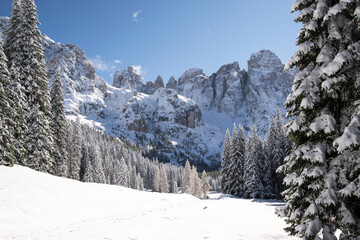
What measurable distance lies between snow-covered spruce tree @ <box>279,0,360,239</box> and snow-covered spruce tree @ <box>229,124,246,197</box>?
1529 inches

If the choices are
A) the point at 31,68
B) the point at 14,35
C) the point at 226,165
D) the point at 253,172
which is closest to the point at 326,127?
the point at 31,68

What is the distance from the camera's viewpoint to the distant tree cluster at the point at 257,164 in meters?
40.6

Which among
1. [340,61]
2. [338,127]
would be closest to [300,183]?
[338,127]

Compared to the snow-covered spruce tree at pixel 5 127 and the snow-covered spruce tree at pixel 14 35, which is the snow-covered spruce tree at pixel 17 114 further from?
the snow-covered spruce tree at pixel 14 35

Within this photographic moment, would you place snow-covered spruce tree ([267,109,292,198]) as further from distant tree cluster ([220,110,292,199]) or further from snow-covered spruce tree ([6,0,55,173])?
snow-covered spruce tree ([6,0,55,173])

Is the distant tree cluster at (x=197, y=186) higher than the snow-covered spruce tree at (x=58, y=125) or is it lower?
lower

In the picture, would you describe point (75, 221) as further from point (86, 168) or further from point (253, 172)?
point (86, 168)

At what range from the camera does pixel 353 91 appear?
673cm

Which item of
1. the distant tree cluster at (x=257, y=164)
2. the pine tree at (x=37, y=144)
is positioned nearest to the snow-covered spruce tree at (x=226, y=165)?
the distant tree cluster at (x=257, y=164)

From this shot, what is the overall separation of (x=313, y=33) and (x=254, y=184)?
119 ft

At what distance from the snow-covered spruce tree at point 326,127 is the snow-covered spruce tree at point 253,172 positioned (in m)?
34.5

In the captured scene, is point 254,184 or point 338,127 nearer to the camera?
point 338,127

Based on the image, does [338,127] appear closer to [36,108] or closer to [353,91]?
[353,91]

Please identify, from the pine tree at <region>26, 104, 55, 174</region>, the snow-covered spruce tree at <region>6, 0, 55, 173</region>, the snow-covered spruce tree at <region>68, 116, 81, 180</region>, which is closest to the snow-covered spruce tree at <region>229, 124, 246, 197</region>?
the snow-covered spruce tree at <region>68, 116, 81, 180</region>
